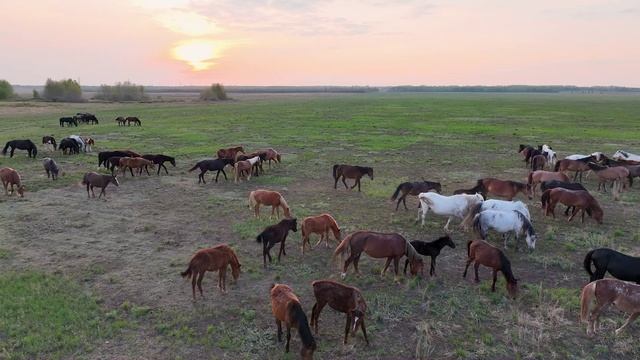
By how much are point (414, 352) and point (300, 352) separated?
73.7 inches

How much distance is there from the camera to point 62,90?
87.4 meters

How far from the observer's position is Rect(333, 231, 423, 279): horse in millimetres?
9414

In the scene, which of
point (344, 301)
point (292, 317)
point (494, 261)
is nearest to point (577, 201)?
point (494, 261)

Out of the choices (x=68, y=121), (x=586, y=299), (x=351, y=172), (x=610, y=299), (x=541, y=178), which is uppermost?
(x=68, y=121)

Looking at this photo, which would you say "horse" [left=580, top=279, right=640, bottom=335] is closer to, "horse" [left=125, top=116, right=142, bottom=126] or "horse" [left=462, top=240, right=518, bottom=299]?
"horse" [left=462, top=240, right=518, bottom=299]

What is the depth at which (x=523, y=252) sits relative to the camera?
37.2ft

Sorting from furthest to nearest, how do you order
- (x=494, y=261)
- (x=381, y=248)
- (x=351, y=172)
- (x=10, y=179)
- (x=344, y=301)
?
1. (x=351, y=172)
2. (x=10, y=179)
3. (x=381, y=248)
4. (x=494, y=261)
5. (x=344, y=301)

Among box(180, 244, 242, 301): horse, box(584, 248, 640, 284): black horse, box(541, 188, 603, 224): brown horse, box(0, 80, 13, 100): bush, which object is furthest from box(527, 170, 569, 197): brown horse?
box(0, 80, 13, 100): bush

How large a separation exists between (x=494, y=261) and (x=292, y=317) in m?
4.62

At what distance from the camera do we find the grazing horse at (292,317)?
21.7 ft

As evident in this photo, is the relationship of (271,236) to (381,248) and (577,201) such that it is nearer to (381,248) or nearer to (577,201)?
(381,248)

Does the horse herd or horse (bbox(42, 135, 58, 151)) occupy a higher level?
horse (bbox(42, 135, 58, 151))

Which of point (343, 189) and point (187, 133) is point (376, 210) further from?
point (187, 133)

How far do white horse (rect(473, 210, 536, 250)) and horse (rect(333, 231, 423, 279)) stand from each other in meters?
2.96
